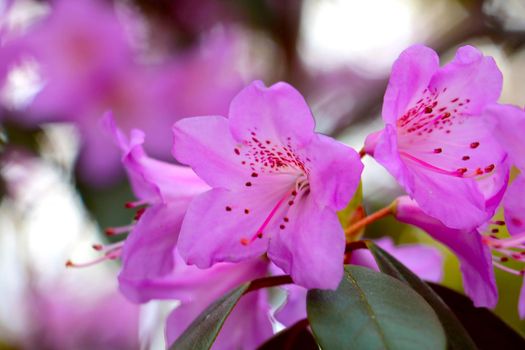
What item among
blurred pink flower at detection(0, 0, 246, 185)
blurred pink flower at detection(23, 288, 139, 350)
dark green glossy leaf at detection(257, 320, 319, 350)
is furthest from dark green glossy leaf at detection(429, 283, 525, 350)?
blurred pink flower at detection(23, 288, 139, 350)

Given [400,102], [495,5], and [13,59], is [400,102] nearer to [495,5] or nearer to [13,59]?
[13,59]

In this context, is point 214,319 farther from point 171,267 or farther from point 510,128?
point 510,128

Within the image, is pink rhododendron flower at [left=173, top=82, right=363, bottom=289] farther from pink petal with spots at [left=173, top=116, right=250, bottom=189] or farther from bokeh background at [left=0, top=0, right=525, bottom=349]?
bokeh background at [left=0, top=0, right=525, bottom=349]

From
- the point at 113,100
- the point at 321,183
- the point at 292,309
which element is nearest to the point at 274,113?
the point at 321,183

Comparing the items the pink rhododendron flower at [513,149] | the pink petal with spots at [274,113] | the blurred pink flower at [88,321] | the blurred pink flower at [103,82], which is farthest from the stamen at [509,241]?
the blurred pink flower at [88,321]

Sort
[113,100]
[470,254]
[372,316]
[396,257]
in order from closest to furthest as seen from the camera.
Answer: [372,316], [470,254], [396,257], [113,100]

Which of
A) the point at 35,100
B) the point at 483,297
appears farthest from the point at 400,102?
the point at 35,100
